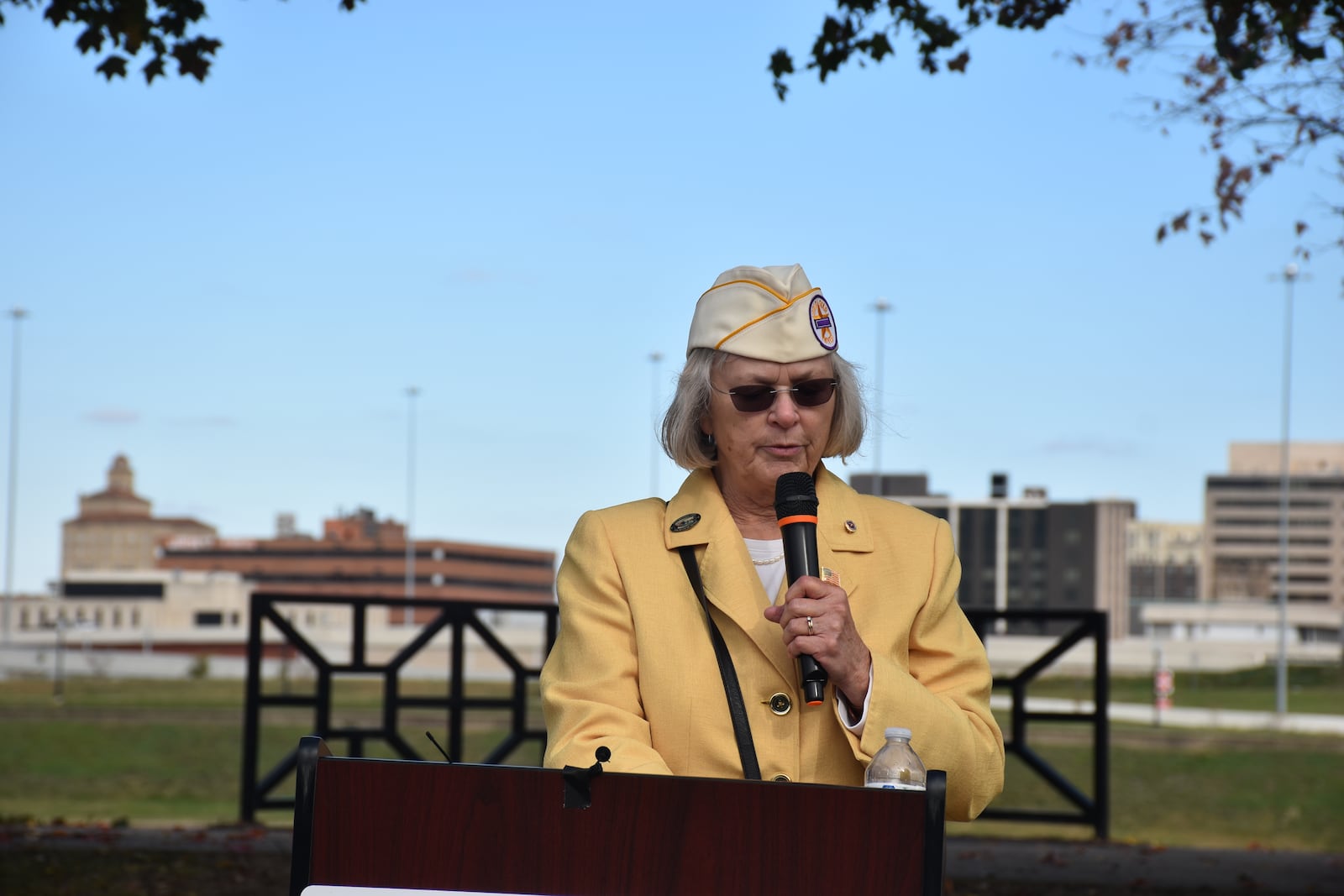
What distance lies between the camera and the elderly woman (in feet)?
8.64

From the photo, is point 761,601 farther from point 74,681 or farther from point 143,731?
point 74,681

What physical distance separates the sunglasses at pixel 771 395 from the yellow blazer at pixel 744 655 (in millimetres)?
173

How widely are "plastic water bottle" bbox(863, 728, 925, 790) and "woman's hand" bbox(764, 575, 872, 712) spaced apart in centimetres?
14

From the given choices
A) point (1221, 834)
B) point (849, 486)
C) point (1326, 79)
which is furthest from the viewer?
point (1221, 834)

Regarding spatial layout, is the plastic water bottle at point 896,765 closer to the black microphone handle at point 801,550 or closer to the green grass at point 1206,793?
the black microphone handle at point 801,550

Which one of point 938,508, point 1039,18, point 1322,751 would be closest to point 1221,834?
point 1322,751

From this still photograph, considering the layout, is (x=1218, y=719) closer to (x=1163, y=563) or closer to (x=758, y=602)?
(x=758, y=602)

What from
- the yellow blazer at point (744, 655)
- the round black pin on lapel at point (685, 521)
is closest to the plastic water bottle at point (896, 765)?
the yellow blazer at point (744, 655)

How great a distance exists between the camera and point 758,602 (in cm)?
279

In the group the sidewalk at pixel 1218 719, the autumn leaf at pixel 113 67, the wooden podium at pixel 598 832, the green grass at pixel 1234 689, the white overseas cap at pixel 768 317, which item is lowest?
the green grass at pixel 1234 689

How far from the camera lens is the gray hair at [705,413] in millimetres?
2973

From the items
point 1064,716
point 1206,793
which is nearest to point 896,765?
point 1064,716

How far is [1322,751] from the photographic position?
25469mm

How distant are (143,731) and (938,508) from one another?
93.8 metres
